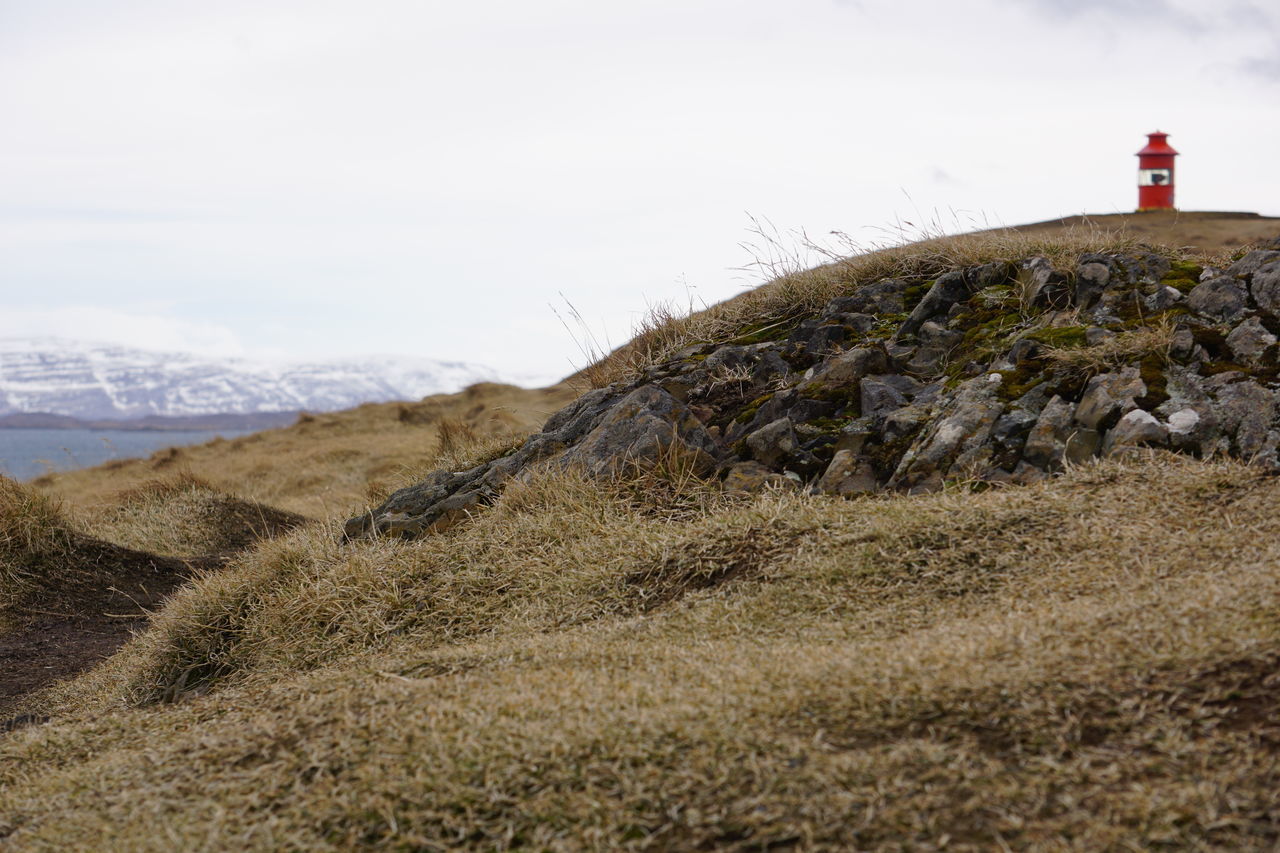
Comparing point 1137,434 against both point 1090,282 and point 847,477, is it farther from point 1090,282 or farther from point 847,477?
point 1090,282

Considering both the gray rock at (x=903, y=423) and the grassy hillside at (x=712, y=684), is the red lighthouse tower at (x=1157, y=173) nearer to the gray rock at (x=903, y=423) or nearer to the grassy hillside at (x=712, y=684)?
the gray rock at (x=903, y=423)

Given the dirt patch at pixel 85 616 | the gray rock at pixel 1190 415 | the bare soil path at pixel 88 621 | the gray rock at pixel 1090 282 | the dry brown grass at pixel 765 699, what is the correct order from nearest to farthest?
the dry brown grass at pixel 765 699
the gray rock at pixel 1190 415
the gray rock at pixel 1090 282
the bare soil path at pixel 88 621
the dirt patch at pixel 85 616

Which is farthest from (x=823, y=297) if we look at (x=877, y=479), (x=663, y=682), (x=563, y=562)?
(x=663, y=682)

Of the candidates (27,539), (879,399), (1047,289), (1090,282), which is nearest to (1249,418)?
(1090,282)

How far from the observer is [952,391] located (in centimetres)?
570

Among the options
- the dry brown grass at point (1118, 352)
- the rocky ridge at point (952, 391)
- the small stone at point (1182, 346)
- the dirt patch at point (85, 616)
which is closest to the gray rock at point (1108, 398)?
the rocky ridge at point (952, 391)

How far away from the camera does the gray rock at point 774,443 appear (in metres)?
5.71

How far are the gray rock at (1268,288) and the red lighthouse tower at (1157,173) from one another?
23.3 metres

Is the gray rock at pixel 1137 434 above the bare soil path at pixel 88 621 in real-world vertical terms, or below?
above

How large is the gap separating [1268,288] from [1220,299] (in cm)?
23

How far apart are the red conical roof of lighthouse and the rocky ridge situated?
915 inches

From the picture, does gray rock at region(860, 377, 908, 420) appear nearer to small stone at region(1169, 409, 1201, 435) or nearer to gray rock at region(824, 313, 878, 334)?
gray rock at region(824, 313, 878, 334)

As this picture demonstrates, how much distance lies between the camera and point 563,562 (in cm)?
499

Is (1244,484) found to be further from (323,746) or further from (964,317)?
(323,746)
